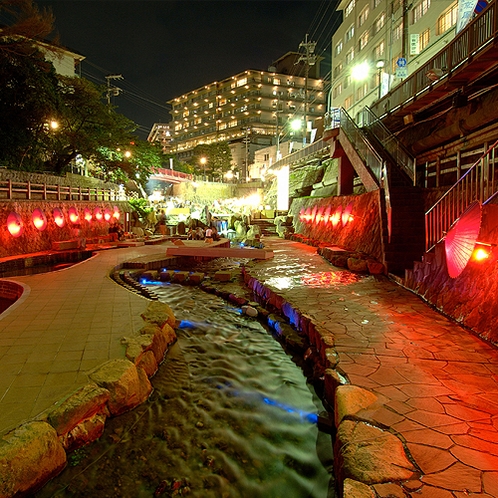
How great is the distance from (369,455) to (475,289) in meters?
5.00

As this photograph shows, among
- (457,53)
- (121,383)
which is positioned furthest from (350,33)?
(121,383)

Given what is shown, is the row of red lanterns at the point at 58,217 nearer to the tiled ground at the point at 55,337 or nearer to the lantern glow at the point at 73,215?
the lantern glow at the point at 73,215

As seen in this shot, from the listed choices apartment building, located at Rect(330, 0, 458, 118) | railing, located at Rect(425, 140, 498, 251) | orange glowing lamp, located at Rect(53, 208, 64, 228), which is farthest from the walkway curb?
apartment building, located at Rect(330, 0, 458, 118)

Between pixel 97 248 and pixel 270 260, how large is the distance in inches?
396

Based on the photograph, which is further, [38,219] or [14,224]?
[38,219]

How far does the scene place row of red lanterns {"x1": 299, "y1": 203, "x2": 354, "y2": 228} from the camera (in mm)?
18047

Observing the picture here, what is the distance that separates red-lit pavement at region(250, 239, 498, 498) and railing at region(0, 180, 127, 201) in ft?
50.8

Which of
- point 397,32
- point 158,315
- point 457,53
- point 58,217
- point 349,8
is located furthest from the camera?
point 349,8

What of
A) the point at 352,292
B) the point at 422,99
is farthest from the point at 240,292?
the point at 422,99

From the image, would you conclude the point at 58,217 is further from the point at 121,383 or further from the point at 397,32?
the point at 397,32

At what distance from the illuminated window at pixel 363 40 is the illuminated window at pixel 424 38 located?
11.1 metres

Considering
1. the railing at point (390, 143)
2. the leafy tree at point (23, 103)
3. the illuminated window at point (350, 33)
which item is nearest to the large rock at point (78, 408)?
the railing at point (390, 143)

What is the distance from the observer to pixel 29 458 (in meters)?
3.54

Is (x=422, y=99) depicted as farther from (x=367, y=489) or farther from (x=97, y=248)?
(x=97, y=248)
